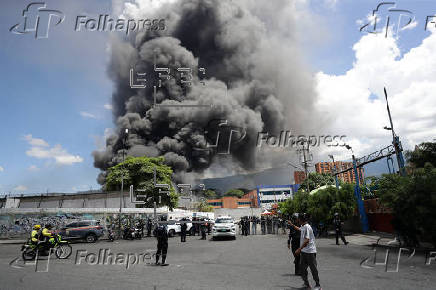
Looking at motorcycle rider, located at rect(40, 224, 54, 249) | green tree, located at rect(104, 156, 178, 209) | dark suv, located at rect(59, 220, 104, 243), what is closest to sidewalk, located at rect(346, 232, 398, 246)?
motorcycle rider, located at rect(40, 224, 54, 249)

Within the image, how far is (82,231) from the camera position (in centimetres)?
1819

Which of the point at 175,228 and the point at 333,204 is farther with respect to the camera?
the point at 175,228

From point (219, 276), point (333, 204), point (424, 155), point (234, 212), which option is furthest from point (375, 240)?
point (234, 212)

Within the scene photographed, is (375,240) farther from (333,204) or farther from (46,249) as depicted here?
(46,249)

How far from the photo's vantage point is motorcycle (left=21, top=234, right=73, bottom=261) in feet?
33.1

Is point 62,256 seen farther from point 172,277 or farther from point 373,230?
point 373,230

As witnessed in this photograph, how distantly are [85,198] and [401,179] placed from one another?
39192 millimetres

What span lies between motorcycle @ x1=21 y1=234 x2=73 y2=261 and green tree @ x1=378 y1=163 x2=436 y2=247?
1276 centimetres

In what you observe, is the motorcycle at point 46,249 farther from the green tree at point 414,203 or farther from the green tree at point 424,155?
the green tree at point 424,155

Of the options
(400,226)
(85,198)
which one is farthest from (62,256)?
(85,198)

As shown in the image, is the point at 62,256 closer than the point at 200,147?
Yes

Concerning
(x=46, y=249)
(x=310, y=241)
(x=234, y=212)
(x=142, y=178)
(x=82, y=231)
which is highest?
(x=142, y=178)

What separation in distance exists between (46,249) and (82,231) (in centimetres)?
840

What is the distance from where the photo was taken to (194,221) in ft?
81.7
